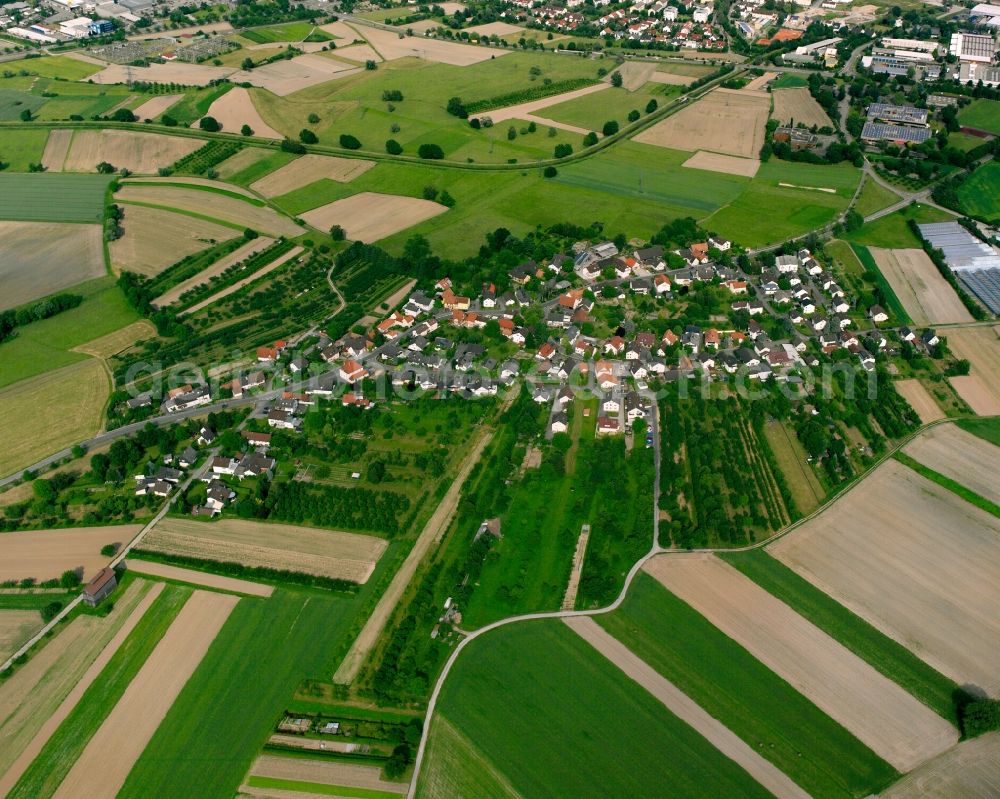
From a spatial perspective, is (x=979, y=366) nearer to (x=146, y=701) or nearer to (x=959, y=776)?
(x=959, y=776)

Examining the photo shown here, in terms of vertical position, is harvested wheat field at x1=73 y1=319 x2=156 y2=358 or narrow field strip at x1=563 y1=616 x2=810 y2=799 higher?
harvested wheat field at x1=73 y1=319 x2=156 y2=358

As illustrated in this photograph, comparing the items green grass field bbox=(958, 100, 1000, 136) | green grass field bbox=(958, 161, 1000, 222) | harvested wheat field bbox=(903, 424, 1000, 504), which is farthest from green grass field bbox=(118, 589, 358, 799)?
green grass field bbox=(958, 100, 1000, 136)

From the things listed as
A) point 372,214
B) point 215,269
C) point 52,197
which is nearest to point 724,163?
point 372,214

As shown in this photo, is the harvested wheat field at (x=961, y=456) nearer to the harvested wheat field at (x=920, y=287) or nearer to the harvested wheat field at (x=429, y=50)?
the harvested wheat field at (x=920, y=287)

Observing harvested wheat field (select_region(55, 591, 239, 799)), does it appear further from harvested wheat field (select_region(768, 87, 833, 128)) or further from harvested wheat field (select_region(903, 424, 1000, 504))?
harvested wheat field (select_region(768, 87, 833, 128))

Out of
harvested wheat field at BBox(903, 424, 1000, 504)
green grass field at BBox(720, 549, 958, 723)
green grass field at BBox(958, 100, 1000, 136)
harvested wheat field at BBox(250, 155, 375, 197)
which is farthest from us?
green grass field at BBox(958, 100, 1000, 136)

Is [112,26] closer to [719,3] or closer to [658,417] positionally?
[719,3]

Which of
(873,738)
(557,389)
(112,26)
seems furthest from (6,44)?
(873,738)

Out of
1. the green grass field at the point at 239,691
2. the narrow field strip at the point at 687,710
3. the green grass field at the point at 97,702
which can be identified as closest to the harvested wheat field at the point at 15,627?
the green grass field at the point at 97,702
